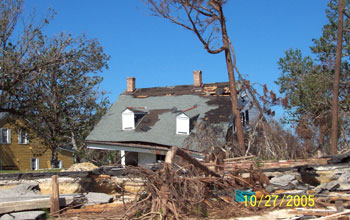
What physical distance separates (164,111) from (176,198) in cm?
2037

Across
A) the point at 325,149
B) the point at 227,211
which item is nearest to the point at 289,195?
the point at 227,211

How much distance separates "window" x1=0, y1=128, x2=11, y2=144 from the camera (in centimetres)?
3651

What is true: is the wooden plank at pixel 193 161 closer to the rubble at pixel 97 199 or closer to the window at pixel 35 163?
the rubble at pixel 97 199

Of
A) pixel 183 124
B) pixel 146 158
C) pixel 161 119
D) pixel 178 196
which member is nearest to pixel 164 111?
pixel 161 119

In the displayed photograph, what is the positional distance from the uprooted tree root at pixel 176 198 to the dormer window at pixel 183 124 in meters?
16.6

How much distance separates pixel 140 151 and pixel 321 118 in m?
10.2

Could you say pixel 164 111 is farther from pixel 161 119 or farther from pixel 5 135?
pixel 5 135

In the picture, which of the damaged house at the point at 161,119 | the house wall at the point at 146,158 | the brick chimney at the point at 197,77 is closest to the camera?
the damaged house at the point at 161,119

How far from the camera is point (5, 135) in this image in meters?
36.8

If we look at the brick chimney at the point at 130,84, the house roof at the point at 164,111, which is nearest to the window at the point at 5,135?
the house roof at the point at 164,111

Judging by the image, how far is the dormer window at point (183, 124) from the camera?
24656 mm

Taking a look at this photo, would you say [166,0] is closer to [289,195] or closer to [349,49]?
[289,195]

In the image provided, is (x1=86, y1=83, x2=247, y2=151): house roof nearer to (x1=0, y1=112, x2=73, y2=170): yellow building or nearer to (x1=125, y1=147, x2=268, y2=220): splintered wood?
(x1=0, y1=112, x2=73, y2=170): yellow building

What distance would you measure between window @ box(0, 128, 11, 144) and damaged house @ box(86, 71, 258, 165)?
41.6 feet
